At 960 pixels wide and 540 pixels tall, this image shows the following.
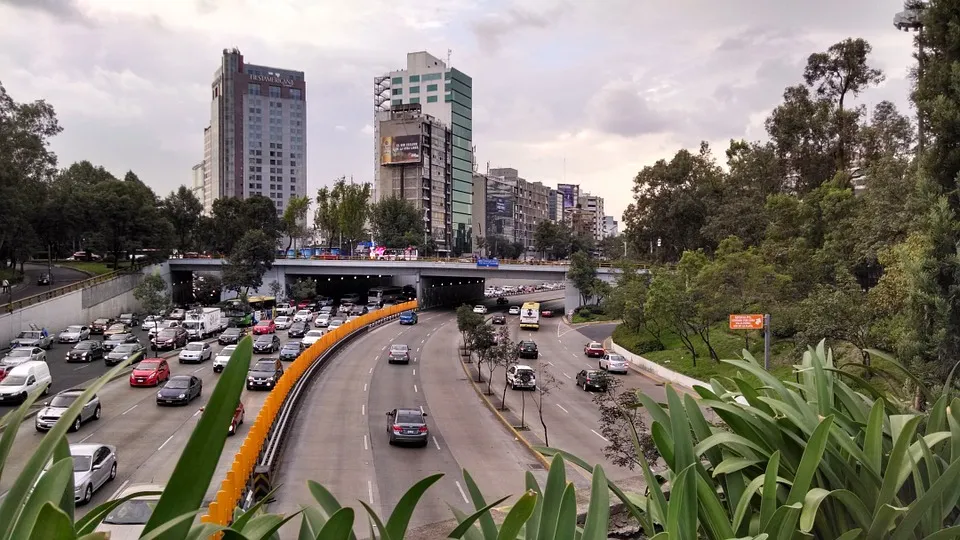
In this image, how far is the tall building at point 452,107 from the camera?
457 feet

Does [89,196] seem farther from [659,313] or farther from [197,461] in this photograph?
[197,461]

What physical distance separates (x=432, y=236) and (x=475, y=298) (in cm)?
3407

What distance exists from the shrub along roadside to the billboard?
120979 millimetres

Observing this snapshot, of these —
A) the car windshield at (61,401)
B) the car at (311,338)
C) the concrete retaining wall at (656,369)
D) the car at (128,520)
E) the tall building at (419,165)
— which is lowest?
the concrete retaining wall at (656,369)

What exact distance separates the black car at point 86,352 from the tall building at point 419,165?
84213 mm

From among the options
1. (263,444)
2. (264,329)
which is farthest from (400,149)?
(263,444)

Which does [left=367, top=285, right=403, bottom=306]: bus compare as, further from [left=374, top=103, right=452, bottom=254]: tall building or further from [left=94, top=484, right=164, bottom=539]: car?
[left=94, top=484, right=164, bottom=539]: car

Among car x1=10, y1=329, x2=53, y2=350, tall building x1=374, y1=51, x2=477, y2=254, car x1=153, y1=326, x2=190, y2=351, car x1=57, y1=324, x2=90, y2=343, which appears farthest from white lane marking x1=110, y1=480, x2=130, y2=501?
tall building x1=374, y1=51, x2=477, y2=254

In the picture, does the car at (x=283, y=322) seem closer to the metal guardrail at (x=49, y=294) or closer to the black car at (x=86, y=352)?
the metal guardrail at (x=49, y=294)

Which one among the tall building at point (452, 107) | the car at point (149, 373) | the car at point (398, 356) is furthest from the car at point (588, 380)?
the tall building at point (452, 107)

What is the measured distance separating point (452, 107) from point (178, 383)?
4623 inches

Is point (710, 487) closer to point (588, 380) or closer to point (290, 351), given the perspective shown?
point (588, 380)

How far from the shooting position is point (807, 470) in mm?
4555

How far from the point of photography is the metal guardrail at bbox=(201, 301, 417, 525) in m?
13.4
